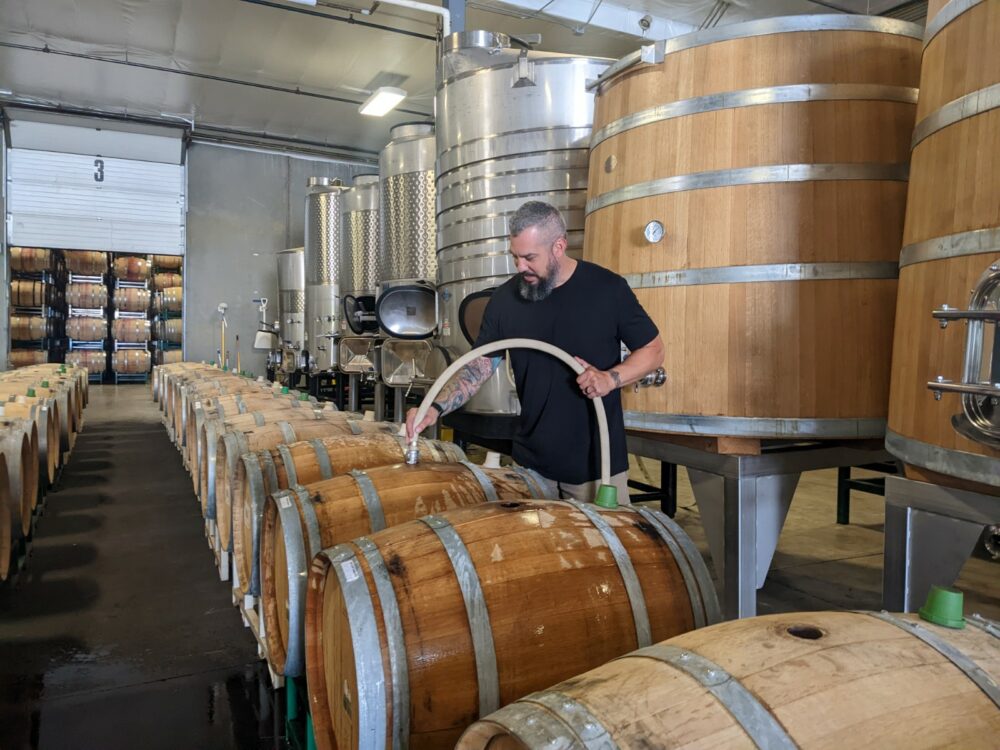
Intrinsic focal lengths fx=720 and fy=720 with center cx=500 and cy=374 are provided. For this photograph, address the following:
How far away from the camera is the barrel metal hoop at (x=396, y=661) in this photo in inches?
55.6

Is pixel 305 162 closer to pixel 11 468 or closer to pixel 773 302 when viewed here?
pixel 11 468

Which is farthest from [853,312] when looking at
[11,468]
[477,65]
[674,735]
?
[11,468]

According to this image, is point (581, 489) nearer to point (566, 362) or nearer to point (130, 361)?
point (566, 362)

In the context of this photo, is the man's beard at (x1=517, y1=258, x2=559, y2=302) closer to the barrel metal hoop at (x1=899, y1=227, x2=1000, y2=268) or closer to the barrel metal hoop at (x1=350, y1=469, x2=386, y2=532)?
the barrel metal hoop at (x1=350, y1=469, x2=386, y2=532)

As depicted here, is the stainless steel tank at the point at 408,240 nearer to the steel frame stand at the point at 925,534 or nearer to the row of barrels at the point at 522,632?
the row of barrels at the point at 522,632

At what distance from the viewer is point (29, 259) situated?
15977 mm

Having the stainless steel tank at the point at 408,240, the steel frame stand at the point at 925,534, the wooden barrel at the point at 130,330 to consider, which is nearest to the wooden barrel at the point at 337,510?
the steel frame stand at the point at 925,534

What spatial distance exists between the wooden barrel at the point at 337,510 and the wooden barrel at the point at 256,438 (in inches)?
43.4

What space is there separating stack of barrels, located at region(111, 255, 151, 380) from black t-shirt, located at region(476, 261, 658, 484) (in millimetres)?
17376

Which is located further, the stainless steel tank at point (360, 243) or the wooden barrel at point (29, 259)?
the wooden barrel at point (29, 259)

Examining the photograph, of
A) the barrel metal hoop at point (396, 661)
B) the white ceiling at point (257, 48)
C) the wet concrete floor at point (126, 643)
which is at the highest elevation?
the white ceiling at point (257, 48)

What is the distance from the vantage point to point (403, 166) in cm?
707

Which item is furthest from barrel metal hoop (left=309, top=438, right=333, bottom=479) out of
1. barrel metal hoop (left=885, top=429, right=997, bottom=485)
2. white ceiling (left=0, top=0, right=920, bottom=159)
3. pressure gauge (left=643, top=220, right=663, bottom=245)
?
white ceiling (left=0, top=0, right=920, bottom=159)

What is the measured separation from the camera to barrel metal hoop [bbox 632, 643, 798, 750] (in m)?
0.91
